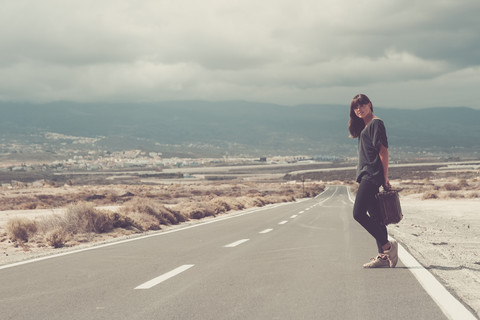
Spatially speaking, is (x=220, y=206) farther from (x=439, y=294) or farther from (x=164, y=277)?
(x=439, y=294)

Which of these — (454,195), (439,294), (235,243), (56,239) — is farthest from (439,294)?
(454,195)

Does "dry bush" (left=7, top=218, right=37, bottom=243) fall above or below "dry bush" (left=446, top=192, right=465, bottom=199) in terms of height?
above

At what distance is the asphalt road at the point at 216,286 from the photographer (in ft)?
17.4

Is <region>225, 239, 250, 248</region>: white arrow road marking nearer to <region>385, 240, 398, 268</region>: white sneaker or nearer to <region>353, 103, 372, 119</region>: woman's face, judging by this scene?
<region>385, 240, 398, 268</region>: white sneaker

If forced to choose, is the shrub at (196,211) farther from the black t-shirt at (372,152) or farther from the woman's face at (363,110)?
the black t-shirt at (372,152)

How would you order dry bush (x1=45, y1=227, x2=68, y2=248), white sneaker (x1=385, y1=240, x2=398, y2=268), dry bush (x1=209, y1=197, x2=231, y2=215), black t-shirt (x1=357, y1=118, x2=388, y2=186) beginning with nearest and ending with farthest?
black t-shirt (x1=357, y1=118, x2=388, y2=186), white sneaker (x1=385, y1=240, x2=398, y2=268), dry bush (x1=45, y1=227, x2=68, y2=248), dry bush (x1=209, y1=197, x2=231, y2=215)

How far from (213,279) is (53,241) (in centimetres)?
669

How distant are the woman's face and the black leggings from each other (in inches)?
36.7

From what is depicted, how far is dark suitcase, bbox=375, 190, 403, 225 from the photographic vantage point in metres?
7.27

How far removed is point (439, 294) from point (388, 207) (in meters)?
1.58

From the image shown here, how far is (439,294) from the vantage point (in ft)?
19.5

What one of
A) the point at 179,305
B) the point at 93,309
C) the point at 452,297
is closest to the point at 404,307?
the point at 452,297

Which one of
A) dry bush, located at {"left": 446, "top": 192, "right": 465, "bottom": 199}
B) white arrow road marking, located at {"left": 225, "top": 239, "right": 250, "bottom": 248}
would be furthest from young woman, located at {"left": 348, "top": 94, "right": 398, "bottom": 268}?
dry bush, located at {"left": 446, "top": 192, "right": 465, "bottom": 199}

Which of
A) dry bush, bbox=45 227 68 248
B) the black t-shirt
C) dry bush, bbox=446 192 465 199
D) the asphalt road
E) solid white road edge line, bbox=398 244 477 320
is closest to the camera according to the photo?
solid white road edge line, bbox=398 244 477 320
